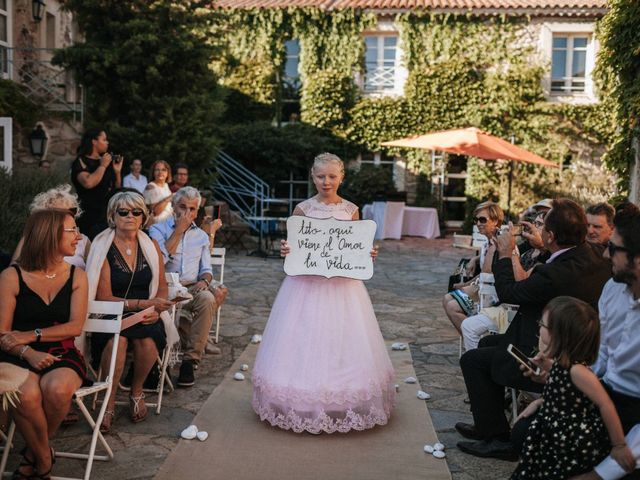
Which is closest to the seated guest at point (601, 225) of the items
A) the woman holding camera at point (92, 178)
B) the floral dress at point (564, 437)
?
the floral dress at point (564, 437)

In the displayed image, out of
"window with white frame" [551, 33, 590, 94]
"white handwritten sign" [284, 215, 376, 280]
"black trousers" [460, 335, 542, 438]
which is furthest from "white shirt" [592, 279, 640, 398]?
"window with white frame" [551, 33, 590, 94]

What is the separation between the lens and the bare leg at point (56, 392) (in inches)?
→ 135

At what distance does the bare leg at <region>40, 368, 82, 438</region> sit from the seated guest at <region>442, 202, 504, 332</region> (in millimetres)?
3279

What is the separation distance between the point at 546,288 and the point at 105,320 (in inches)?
105

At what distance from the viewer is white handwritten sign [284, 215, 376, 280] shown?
14.5 ft

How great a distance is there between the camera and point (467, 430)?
14.3 ft

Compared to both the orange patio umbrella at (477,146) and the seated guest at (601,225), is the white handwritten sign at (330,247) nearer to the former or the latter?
the seated guest at (601,225)

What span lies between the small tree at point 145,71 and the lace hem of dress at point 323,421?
30.2 ft

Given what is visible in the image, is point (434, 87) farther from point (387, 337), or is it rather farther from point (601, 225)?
point (601, 225)

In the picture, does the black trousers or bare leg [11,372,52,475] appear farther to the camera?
the black trousers

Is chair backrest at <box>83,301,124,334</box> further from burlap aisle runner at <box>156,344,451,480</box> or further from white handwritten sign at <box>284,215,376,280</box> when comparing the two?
white handwritten sign at <box>284,215,376,280</box>

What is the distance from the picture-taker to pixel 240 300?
879cm

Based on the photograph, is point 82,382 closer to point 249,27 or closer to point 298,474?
point 298,474

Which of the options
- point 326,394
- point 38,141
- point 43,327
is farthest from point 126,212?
point 38,141
